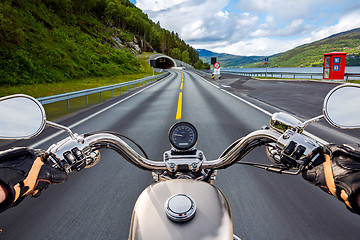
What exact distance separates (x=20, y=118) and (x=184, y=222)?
4.27 ft

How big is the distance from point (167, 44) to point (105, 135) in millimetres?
149743

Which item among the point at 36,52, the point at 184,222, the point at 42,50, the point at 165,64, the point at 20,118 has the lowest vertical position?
the point at 184,222

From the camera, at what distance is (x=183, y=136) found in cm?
205

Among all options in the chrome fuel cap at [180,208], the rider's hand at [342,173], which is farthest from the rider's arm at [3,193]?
the rider's hand at [342,173]

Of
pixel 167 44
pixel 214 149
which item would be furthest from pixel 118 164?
pixel 167 44

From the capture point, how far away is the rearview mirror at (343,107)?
1356mm

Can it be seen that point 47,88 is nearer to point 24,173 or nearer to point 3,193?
point 24,173

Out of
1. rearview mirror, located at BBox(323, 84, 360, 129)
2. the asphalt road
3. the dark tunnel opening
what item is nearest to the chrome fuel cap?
rearview mirror, located at BBox(323, 84, 360, 129)

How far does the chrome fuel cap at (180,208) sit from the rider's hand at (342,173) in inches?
29.6

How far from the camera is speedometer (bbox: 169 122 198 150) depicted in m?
1.93

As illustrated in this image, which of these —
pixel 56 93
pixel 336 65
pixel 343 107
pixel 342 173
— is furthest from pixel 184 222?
pixel 336 65

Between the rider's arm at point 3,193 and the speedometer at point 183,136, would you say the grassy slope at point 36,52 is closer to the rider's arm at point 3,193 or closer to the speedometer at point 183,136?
the speedometer at point 183,136

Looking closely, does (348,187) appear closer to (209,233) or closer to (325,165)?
(325,165)

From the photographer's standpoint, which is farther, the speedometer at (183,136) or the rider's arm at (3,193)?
the speedometer at (183,136)
